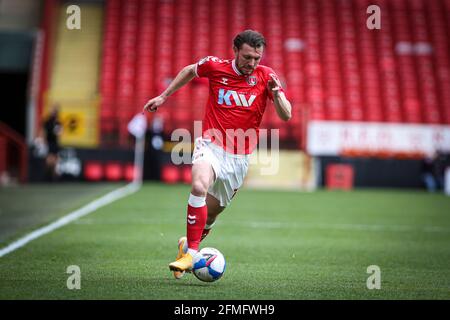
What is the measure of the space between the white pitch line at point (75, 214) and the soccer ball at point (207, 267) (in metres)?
2.57

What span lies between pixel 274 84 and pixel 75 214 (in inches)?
282

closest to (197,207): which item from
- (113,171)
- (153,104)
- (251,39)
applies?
(153,104)

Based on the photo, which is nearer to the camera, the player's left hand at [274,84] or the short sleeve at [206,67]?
the player's left hand at [274,84]

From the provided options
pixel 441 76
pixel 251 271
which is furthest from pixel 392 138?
pixel 251 271

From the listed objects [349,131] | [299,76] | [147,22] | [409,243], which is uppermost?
[147,22]

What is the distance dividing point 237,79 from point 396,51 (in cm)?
2642

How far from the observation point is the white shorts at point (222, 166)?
7.39 metres

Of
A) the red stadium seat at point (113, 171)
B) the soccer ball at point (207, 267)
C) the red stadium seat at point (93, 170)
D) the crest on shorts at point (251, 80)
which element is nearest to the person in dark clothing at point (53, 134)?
the red stadium seat at point (93, 170)

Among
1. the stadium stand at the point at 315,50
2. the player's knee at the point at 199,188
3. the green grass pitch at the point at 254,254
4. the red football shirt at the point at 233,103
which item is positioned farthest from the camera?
the stadium stand at the point at 315,50

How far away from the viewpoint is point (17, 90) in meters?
31.0

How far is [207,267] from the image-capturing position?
6.83m

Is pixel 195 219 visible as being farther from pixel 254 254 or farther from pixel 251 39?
pixel 254 254

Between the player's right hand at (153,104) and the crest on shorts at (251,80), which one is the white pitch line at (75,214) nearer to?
the player's right hand at (153,104)
